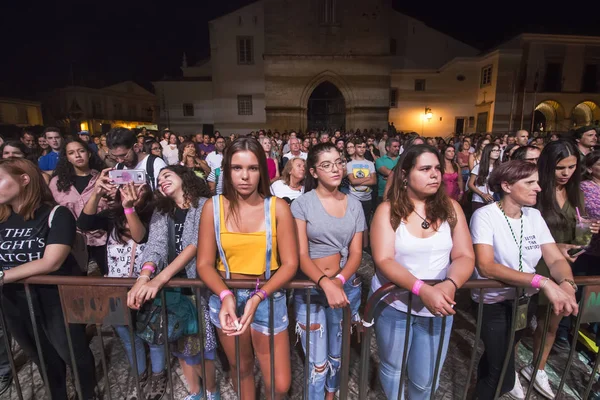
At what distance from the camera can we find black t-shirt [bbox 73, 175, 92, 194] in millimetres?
3496

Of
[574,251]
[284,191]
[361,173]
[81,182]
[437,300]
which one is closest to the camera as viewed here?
[437,300]

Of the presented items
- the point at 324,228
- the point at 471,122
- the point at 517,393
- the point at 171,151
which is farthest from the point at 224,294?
the point at 471,122

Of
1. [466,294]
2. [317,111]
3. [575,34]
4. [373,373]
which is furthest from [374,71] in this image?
[373,373]

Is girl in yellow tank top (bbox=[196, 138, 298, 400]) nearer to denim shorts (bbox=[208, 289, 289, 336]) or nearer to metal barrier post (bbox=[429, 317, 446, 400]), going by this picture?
denim shorts (bbox=[208, 289, 289, 336])

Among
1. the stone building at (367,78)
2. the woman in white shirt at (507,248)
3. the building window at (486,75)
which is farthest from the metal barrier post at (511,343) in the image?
the building window at (486,75)

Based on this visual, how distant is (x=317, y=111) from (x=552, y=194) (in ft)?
77.5

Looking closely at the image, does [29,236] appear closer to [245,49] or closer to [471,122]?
[245,49]

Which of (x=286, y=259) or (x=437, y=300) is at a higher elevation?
(x=286, y=259)

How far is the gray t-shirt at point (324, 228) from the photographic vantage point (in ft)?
7.95

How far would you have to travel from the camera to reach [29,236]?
222 centimetres

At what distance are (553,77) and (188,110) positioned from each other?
28.6 meters

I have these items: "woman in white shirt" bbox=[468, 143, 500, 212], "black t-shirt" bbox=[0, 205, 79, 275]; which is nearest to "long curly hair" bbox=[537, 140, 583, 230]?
"woman in white shirt" bbox=[468, 143, 500, 212]

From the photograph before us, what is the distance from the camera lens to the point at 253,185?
210 centimetres

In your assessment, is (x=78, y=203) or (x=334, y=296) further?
(x=78, y=203)
